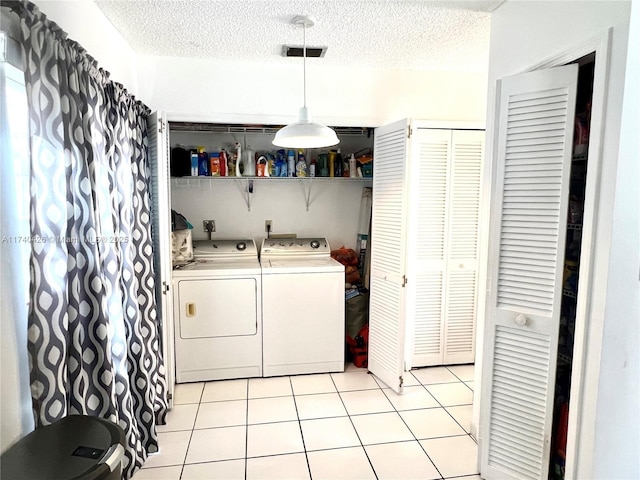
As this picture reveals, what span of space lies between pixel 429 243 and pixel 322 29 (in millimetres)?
1755

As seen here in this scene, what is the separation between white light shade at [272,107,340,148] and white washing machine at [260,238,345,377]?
44.5 inches

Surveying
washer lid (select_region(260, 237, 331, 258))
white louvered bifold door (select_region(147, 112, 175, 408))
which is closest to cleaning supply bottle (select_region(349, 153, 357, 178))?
washer lid (select_region(260, 237, 331, 258))

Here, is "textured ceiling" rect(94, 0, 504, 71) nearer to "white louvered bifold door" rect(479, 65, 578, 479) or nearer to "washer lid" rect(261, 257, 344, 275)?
"white louvered bifold door" rect(479, 65, 578, 479)

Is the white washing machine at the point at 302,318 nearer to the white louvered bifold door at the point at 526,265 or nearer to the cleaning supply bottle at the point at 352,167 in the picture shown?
the cleaning supply bottle at the point at 352,167

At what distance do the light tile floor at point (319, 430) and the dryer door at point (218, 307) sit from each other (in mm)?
431

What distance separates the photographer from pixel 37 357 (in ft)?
4.21

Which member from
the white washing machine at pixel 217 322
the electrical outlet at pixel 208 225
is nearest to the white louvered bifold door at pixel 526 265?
the white washing machine at pixel 217 322

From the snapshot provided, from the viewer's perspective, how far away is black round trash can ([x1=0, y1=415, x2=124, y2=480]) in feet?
3.56

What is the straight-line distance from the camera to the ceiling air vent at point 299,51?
2.51 meters

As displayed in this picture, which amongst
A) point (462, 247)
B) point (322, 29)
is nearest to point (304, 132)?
point (322, 29)

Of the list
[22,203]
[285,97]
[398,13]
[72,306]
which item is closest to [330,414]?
[72,306]

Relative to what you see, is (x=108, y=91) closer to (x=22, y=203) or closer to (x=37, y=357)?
(x=22, y=203)

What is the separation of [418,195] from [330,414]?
1.74 m

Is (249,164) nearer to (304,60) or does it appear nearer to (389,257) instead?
(304,60)
